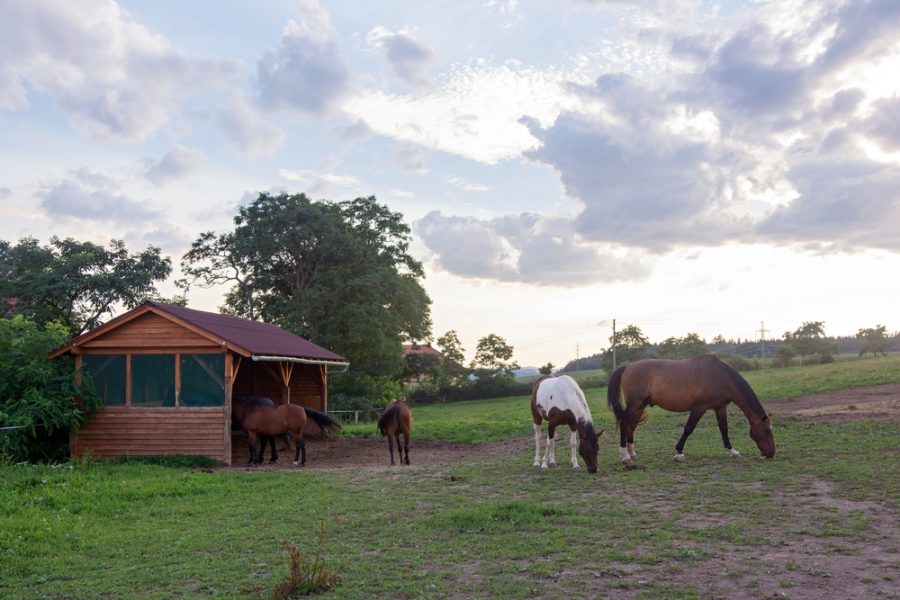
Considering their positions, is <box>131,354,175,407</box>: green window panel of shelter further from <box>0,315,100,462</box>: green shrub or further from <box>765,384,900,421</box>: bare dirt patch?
<box>765,384,900,421</box>: bare dirt patch

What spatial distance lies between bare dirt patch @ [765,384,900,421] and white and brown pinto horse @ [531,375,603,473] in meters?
7.37

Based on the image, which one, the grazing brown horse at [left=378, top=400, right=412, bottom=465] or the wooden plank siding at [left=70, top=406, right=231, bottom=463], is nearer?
the grazing brown horse at [left=378, top=400, right=412, bottom=465]

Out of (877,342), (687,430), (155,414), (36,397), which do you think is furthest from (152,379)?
(877,342)

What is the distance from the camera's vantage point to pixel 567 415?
38.2 feet

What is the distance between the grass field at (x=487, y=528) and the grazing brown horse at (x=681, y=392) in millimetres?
571

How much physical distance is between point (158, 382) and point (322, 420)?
3877 mm

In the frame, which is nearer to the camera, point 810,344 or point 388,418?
point 388,418

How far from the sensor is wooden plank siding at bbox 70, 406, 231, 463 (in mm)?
15484

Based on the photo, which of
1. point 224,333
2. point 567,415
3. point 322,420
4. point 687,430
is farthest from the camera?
point 322,420

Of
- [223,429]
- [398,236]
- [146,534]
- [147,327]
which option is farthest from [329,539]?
[398,236]

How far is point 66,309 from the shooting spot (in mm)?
29125

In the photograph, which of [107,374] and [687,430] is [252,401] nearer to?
[107,374]

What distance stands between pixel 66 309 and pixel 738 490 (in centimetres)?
2787

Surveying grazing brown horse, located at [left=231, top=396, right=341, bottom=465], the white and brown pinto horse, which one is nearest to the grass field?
the white and brown pinto horse
